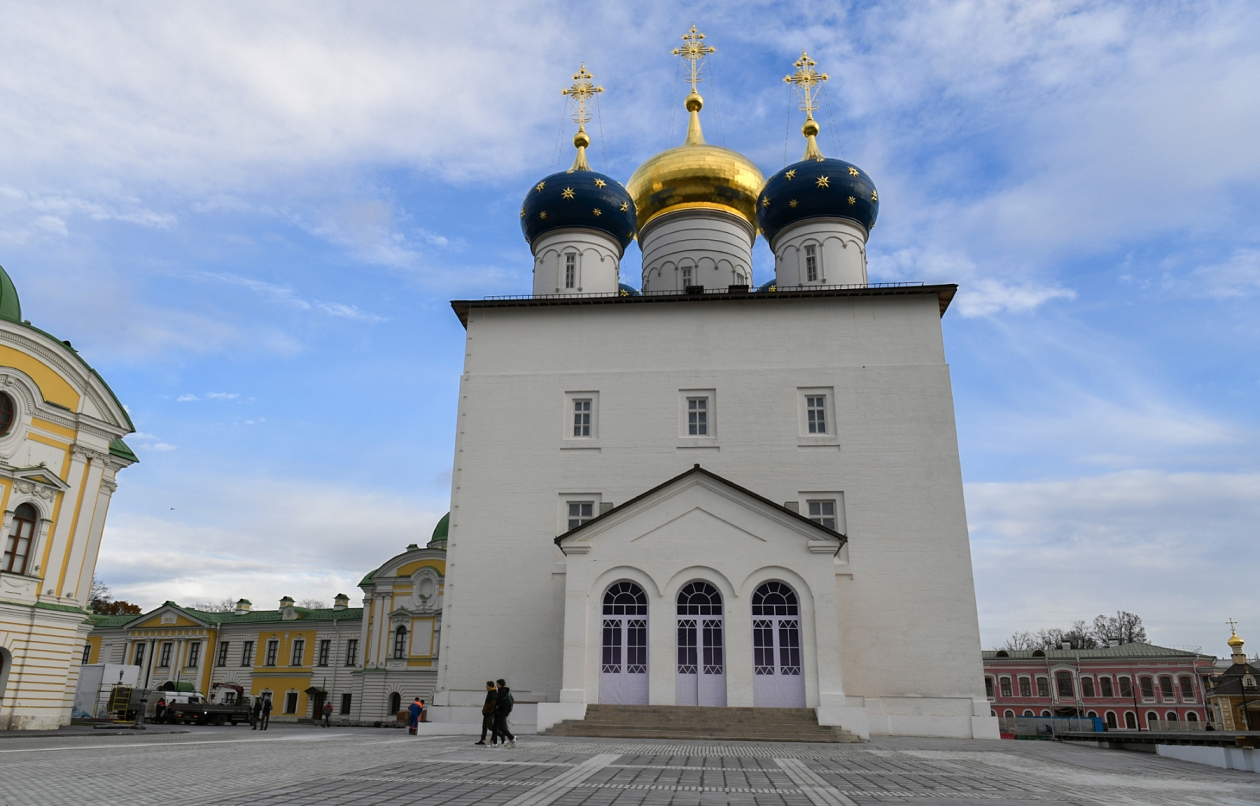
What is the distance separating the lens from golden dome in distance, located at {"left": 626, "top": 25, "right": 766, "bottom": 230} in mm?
28500

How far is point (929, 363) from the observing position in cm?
2138

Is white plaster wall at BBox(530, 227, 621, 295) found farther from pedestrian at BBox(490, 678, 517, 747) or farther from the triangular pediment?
pedestrian at BBox(490, 678, 517, 747)

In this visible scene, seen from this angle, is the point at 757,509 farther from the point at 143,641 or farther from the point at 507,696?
the point at 143,641

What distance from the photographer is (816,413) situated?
70.2ft

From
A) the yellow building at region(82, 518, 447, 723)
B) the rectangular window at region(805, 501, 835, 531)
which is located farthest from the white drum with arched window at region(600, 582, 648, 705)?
the yellow building at region(82, 518, 447, 723)

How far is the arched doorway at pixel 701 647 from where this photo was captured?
16891 millimetres

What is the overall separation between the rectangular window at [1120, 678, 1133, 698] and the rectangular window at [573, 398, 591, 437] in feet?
148

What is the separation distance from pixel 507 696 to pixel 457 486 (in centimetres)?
877

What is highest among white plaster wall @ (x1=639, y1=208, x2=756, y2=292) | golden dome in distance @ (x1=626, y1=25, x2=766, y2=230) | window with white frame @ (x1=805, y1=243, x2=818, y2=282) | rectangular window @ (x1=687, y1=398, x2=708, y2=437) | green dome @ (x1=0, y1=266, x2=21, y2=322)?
golden dome in distance @ (x1=626, y1=25, x2=766, y2=230)

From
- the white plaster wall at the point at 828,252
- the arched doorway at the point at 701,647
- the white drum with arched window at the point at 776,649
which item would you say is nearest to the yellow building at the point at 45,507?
the arched doorway at the point at 701,647

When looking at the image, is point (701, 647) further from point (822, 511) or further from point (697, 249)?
point (697, 249)

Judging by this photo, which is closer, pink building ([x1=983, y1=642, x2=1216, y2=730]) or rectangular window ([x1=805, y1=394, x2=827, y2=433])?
rectangular window ([x1=805, y1=394, x2=827, y2=433])

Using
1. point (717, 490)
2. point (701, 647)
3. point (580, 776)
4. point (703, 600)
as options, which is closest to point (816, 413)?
point (717, 490)

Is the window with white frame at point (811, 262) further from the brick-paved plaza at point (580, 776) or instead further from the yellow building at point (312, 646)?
the yellow building at point (312, 646)
